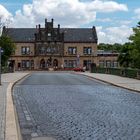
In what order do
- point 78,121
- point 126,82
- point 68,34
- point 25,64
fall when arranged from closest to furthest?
point 78,121
point 126,82
point 25,64
point 68,34

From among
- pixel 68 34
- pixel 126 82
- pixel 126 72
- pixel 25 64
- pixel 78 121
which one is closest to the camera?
pixel 78 121

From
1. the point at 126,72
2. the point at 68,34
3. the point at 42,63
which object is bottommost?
the point at 126,72

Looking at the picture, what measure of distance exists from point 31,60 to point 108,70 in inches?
2626

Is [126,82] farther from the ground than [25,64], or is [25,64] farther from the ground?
[25,64]

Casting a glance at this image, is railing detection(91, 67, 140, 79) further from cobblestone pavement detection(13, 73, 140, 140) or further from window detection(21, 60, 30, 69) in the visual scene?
window detection(21, 60, 30, 69)

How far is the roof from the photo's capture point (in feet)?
483

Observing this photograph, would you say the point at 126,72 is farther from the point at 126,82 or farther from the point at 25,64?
the point at 25,64

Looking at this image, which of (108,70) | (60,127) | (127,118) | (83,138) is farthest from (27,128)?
(108,70)

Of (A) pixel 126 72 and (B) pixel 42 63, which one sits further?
(B) pixel 42 63

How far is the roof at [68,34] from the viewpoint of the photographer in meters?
147

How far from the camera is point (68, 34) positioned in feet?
492

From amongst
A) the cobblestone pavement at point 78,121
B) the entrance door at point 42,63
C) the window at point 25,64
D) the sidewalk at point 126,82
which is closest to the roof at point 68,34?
the window at point 25,64

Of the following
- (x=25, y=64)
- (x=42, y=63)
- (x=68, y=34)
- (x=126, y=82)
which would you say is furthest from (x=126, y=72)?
(x=68, y=34)

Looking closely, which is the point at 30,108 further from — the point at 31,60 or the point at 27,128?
the point at 31,60
